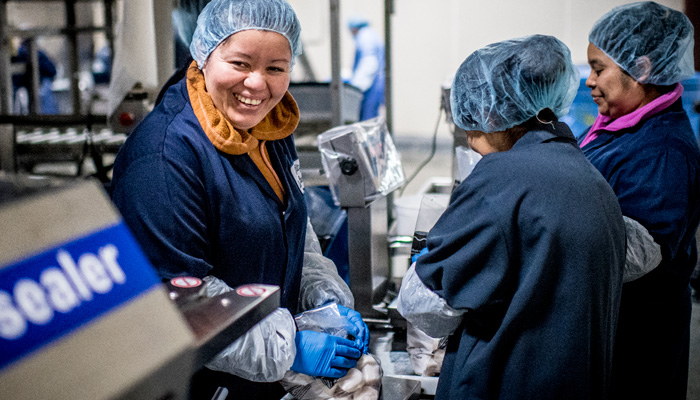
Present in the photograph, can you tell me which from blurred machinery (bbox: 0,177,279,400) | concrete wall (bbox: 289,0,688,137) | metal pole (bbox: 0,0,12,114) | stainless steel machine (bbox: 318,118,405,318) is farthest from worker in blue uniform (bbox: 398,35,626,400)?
concrete wall (bbox: 289,0,688,137)

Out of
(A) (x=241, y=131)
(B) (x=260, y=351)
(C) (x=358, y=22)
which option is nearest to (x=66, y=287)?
(B) (x=260, y=351)

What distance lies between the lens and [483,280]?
1030mm

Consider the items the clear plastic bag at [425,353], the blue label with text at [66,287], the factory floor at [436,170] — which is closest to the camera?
the blue label with text at [66,287]

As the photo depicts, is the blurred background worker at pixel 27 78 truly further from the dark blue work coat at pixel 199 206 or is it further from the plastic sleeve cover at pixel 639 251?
the plastic sleeve cover at pixel 639 251

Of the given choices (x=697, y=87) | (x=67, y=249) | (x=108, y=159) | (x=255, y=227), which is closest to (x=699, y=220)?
(x=255, y=227)

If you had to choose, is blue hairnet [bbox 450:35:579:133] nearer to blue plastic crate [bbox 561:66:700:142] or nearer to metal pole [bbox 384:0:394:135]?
metal pole [bbox 384:0:394:135]

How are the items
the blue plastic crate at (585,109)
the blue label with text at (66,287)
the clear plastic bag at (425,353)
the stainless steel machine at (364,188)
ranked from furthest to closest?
the blue plastic crate at (585,109)
the stainless steel machine at (364,188)
the clear plastic bag at (425,353)
the blue label with text at (66,287)

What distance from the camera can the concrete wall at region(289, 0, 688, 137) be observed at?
22.4ft

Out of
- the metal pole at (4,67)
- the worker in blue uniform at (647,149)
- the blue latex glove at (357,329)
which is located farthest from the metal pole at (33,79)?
the worker in blue uniform at (647,149)

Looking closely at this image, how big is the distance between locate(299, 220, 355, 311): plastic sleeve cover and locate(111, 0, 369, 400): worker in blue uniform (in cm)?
9

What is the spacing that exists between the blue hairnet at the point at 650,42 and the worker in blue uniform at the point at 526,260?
51cm

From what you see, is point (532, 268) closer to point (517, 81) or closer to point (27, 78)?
point (517, 81)

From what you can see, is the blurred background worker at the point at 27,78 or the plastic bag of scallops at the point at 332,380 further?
the blurred background worker at the point at 27,78

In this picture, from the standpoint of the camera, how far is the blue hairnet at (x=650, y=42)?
5.08ft
